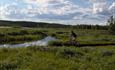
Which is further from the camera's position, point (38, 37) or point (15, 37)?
point (38, 37)

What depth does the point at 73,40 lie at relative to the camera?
162ft

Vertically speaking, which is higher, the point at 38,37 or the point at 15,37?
the point at 15,37

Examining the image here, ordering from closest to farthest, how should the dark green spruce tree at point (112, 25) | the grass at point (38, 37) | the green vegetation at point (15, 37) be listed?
1. the grass at point (38, 37)
2. the green vegetation at point (15, 37)
3. the dark green spruce tree at point (112, 25)

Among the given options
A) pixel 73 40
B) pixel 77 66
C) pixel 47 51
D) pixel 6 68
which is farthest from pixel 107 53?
pixel 73 40

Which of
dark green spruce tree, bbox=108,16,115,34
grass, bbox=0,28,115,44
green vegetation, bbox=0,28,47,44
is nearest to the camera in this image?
grass, bbox=0,28,115,44

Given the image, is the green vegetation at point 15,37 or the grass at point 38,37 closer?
the grass at point 38,37

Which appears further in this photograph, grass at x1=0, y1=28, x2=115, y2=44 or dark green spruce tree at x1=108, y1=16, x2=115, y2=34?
dark green spruce tree at x1=108, y1=16, x2=115, y2=34

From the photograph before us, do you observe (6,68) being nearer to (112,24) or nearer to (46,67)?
(46,67)

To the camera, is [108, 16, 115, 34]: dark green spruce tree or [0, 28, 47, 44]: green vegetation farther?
[108, 16, 115, 34]: dark green spruce tree

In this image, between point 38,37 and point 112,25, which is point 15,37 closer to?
point 38,37

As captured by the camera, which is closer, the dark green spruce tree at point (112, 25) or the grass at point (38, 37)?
the grass at point (38, 37)

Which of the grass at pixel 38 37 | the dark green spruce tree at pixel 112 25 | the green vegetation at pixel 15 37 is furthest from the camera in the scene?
the dark green spruce tree at pixel 112 25

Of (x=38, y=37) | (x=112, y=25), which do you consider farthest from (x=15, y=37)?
(x=112, y=25)

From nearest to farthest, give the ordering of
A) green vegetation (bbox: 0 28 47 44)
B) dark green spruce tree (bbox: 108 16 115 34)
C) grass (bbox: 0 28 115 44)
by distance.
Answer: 1. grass (bbox: 0 28 115 44)
2. green vegetation (bbox: 0 28 47 44)
3. dark green spruce tree (bbox: 108 16 115 34)
